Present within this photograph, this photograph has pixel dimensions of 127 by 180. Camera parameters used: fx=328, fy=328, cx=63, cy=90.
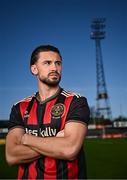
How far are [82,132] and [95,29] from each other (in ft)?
121

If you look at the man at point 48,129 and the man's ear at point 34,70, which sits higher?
the man's ear at point 34,70

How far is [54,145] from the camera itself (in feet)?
6.68

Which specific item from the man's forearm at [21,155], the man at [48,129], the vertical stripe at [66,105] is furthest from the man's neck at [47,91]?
the man's forearm at [21,155]

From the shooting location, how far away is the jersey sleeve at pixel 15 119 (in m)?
2.27

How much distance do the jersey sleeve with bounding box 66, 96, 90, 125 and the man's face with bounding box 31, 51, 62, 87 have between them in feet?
0.60

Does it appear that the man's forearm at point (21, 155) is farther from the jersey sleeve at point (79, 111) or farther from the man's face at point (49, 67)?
the man's face at point (49, 67)

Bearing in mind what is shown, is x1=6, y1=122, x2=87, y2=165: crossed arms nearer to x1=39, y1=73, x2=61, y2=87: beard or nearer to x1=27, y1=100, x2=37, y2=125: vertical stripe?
x1=27, y1=100, x2=37, y2=125: vertical stripe

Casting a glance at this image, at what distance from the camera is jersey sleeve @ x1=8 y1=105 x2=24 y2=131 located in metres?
2.27

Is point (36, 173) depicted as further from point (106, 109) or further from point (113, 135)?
point (106, 109)

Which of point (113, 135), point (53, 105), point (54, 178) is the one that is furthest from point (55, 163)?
point (113, 135)

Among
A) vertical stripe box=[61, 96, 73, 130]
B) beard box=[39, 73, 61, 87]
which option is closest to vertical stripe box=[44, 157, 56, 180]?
vertical stripe box=[61, 96, 73, 130]

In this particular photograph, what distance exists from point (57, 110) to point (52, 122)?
0.28 feet

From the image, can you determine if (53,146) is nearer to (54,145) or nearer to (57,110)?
(54,145)

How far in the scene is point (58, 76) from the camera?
2.16 m
